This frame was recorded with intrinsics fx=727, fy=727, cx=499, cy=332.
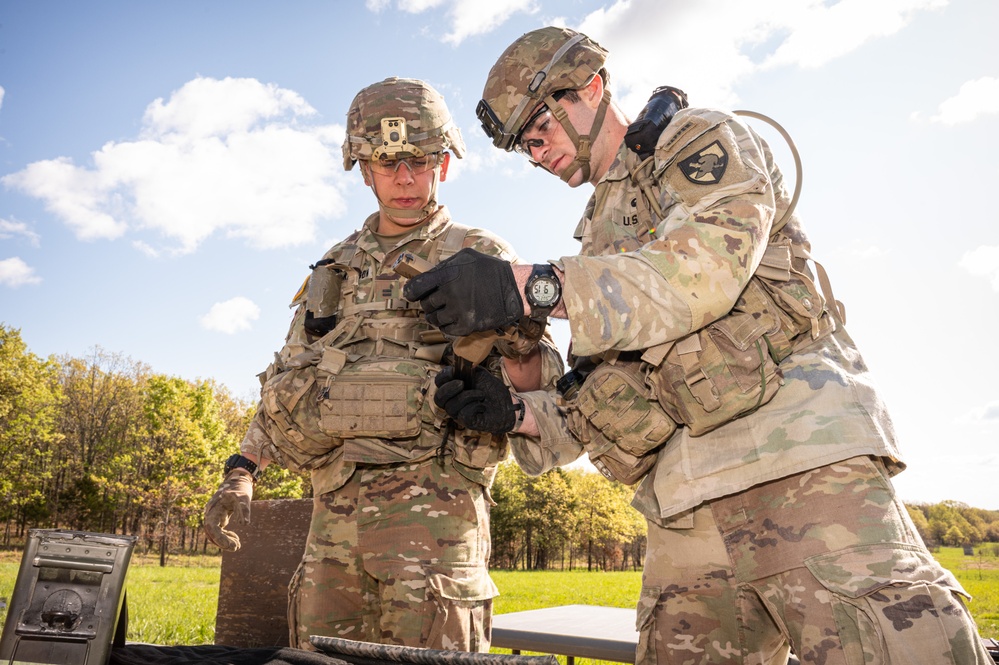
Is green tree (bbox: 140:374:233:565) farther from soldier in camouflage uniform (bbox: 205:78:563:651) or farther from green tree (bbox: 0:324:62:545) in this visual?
soldier in camouflage uniform (bbox: 205:78:563:651)

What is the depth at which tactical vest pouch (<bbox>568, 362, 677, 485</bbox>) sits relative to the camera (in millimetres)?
2449

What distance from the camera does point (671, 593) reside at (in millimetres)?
2350

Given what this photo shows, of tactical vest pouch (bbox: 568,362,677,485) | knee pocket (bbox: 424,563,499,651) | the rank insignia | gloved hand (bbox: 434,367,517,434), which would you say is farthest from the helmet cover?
knee pocket (bbox: 424,563,499,651)

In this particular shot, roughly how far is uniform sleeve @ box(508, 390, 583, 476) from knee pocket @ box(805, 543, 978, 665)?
4.19ft

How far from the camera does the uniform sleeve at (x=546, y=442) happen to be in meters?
3.10

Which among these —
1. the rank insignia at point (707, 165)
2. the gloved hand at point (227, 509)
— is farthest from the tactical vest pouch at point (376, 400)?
the rank insignia at point (707, 165)

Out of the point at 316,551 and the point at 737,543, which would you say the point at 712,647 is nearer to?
the point at 737,543

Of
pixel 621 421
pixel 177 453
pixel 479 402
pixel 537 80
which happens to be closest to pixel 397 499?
pixel 479 402

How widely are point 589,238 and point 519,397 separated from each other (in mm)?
783

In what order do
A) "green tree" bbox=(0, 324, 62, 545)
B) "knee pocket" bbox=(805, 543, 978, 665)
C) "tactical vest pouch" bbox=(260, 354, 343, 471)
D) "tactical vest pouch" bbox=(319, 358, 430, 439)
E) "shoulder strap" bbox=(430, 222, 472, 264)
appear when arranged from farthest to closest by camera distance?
"green tree" bbox=(0, 324, 62, 545) → "shoulder strap" bbox=(430, 222, 472, 264) → "tactical vest pouch" bbox=(260, 354, 343, 471) → "tactical vest pouch" bbox=(319, 358, 430, 439) → "knee pocket" bbox=(805, 543, 978, 665)

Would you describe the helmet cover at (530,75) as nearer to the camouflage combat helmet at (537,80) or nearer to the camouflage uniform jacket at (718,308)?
the camouflage combat helmet at (537,80)

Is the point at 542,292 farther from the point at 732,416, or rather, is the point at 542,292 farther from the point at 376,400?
the point at 376,400

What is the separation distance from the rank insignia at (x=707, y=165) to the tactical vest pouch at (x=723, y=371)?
1.33ft

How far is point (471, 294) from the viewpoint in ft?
6.60
